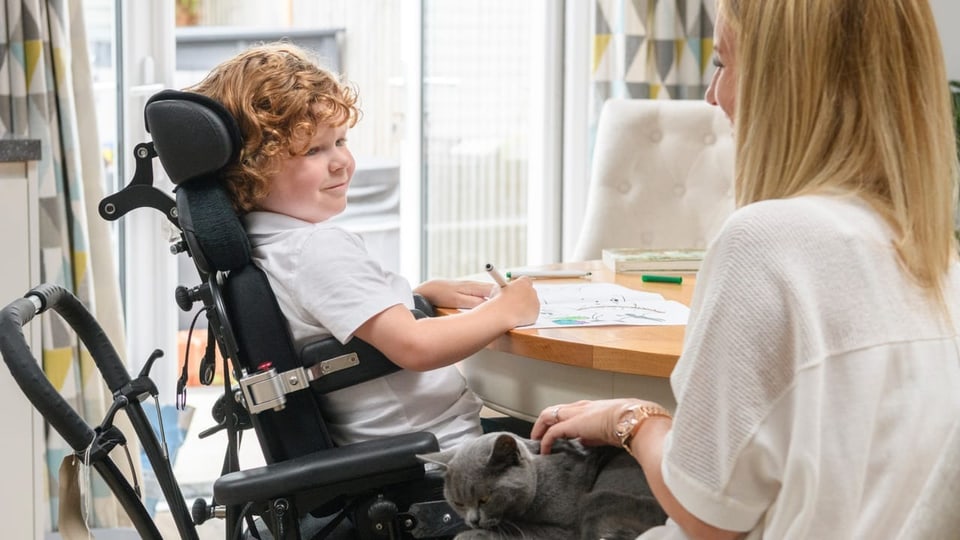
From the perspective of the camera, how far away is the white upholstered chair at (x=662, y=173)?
295 centimetres

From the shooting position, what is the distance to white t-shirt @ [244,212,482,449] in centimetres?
144

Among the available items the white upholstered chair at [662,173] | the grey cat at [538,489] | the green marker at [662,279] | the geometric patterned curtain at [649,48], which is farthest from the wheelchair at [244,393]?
the geometric patterned curtain at [649,48]

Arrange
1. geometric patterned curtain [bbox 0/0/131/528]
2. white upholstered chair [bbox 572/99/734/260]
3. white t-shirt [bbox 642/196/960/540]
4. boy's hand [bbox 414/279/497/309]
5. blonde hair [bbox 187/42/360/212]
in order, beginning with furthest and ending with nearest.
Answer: white upholstered chair [bbox 572/99/734/260], geometric patterned curtain [bbox 0/0/131/528], boy's hand [bbox 414/279/497/309], blonde hair [bbox 187/42/360/212], white t-shirt [bbox 642/196/960/540]

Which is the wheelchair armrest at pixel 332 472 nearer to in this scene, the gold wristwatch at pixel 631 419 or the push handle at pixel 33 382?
the push handle at pixel 33 382

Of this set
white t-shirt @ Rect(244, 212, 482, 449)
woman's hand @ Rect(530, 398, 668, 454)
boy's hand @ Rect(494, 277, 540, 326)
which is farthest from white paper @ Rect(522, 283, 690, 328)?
woman's hand @ Rect(530, 398, 668, 454)

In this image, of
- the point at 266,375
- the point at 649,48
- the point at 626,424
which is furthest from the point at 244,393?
the point at 649,48

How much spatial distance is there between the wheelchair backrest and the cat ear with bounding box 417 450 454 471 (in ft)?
0.61

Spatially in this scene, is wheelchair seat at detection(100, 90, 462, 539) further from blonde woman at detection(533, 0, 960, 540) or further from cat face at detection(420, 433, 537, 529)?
blonde woman at detection(533, 0, 960, 540)

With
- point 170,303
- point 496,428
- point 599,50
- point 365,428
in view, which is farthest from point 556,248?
point 365,428

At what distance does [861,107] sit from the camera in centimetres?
95

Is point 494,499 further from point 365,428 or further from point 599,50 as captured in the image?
point 599,50

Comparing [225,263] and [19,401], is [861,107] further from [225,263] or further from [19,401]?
[19,401]

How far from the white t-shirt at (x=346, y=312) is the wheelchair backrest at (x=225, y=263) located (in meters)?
0.06

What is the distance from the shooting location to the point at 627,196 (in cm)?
296
